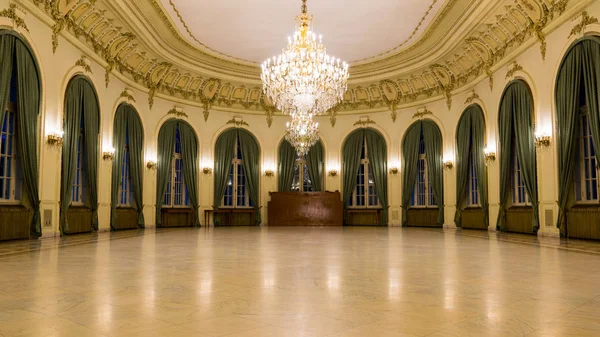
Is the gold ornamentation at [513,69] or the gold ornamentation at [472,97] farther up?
the gold ornamentation at [513,69]

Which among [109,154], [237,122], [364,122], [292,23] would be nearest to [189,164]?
[237,122]

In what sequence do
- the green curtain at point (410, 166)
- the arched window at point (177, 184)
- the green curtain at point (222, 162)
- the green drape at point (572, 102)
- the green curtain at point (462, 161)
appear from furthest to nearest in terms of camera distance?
the green curtain at point (222, 162) → the green curtain at point (410, 166) → the arched window at point (177, 184) → the green curtain at point (462, 161) → the green drape at point (572, 102)

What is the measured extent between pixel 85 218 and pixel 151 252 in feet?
18.5

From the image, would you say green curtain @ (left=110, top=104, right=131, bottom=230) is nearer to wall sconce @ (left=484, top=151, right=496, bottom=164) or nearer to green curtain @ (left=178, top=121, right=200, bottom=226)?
green curtain @ (left=178, top=121, right=200, bottom=226)

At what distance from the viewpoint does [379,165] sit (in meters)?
17.4

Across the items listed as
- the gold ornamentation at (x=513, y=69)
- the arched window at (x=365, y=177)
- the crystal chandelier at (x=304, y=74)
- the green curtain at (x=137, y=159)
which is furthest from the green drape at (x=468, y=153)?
the green curtain at (x=137, y=159)

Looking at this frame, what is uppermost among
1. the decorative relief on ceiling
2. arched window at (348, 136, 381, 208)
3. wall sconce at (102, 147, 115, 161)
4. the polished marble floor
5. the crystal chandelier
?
the decorative relief on ceiling

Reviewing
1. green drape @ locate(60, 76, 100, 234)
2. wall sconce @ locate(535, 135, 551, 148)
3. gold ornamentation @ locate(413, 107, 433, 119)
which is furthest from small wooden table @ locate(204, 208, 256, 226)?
wall sconce @ locate(535, 135, 551, 148)

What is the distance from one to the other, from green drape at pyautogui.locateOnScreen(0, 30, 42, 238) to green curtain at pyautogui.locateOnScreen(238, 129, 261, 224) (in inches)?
357

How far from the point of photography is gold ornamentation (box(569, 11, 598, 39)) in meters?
8.65

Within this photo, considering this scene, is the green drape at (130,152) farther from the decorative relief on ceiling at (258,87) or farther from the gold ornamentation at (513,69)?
the gold ornamentation at (513,69)

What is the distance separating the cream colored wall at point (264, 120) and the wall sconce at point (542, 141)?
14cm

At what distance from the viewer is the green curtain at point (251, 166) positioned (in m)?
17.6

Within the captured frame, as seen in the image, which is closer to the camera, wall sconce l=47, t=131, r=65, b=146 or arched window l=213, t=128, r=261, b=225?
wall sconce l=47, t=131, r=65, b=146
